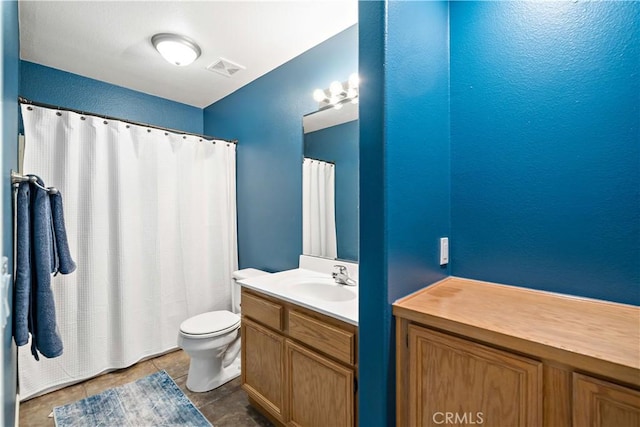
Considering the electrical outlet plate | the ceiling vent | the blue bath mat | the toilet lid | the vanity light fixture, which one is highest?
the ceiling vent

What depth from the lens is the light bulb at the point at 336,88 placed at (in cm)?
189

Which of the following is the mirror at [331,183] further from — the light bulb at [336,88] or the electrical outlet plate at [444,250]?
the electrical outlet plate at [444,250]

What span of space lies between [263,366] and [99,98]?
2761 millimetres

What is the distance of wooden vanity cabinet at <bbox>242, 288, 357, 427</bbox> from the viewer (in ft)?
3.95

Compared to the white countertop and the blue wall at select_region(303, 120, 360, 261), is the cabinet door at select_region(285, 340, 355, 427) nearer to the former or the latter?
the white countertop

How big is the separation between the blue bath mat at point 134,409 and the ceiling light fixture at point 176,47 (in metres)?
2.37

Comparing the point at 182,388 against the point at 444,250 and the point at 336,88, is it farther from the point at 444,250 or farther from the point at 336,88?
the point at 336,88

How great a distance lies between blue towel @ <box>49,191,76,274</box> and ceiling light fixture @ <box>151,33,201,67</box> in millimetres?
1229

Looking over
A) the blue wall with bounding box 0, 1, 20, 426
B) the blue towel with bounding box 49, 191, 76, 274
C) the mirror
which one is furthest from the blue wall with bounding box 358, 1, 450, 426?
the blue towel with bounding box 49, 191, 76, 274

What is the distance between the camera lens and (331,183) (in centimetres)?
201

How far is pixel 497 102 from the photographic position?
1193 mm

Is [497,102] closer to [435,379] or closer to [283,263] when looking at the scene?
[435,379]

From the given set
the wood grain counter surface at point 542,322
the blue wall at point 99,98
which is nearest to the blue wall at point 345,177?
the wood grain counter surface at point 542,322

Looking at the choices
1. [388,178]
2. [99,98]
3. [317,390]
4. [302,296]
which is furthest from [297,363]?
[99,98]
